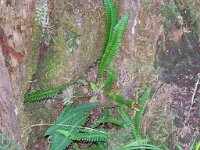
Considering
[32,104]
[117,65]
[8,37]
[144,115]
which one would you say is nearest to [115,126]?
[144,115]

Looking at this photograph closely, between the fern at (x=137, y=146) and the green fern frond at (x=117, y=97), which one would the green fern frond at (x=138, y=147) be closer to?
the fern at (x=137, y=146)

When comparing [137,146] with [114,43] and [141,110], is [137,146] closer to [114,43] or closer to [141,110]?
[141,110]

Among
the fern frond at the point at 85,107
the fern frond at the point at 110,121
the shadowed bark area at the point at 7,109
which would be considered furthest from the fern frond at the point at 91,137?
the shadowed bark area at the point at 7,109

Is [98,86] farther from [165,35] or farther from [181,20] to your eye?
[181,20]

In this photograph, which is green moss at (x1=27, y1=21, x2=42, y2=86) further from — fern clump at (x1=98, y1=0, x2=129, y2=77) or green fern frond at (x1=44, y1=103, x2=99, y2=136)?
fern clump at (x1=98, y1=0, x2=129, y2=77)

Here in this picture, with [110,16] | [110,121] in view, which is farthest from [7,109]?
[110,16]

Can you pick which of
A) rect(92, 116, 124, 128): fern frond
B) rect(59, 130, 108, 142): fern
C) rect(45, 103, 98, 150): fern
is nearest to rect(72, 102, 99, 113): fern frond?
rect(45, 103, 98, 150): fern
